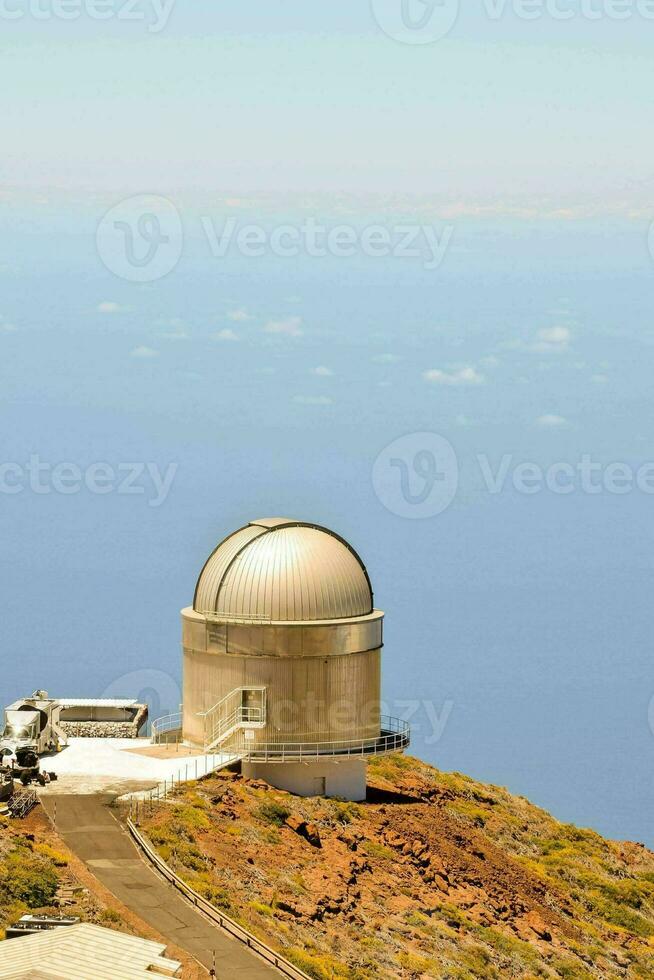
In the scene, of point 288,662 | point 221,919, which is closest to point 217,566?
point 288,662

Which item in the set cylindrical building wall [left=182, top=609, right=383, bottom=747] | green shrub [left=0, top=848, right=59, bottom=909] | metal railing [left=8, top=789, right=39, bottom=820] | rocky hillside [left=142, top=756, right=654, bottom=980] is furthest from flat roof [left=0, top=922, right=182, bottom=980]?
cylindrical building wall [left=182, top=609, right=383, bottom=747]

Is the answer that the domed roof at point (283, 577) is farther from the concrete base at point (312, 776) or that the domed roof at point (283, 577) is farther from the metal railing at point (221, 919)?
the metal railing at point (221, 919)

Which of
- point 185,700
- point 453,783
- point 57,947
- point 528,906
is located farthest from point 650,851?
point 57,947

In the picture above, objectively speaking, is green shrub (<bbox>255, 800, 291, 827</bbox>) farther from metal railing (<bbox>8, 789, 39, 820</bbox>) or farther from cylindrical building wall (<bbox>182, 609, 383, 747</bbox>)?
metal railing (<bbox>8, 789, 39, 820</bbox>)

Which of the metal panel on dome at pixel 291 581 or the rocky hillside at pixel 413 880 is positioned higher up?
the metal panel on dome at pixel 291 581

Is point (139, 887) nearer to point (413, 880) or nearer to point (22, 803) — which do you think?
point (22, 803)

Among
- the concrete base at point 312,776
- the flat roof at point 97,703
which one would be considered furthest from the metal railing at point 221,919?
the flat roof at point 97,703

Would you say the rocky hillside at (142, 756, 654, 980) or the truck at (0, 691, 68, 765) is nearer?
the rocky hillside at (142, 756, 654, 980)
